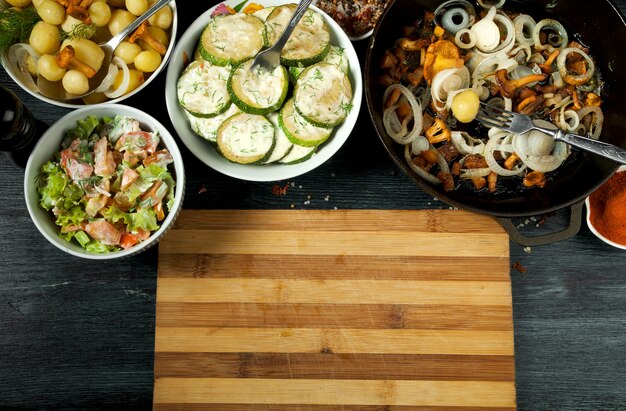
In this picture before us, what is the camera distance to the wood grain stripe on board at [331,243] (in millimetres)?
1864

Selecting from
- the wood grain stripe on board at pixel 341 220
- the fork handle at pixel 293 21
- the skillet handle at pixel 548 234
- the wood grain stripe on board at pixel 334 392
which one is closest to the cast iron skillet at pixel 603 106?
the skillet handle at pixel 548 234

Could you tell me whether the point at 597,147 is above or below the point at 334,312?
above

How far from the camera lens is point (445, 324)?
74.2 inches

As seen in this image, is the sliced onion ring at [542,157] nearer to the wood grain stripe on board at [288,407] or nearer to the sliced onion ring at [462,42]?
the sliced onion ring at [462,42]

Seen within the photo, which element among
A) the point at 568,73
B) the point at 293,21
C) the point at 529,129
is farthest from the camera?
the point at 568,73

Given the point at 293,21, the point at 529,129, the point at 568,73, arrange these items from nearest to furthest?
the point at 293,21
the point at 529,129
the point at 568,73

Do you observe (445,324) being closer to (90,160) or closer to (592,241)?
(592,241)

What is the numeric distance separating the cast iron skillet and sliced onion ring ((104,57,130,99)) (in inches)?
26.6

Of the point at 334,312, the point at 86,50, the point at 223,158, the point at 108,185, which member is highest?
the point at 86,50

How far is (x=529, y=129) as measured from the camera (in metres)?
1.72

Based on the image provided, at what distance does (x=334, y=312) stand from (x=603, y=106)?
1058 mm

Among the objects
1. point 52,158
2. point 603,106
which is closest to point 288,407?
point 52,158

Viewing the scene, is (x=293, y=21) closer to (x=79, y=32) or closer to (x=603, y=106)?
(x=79, y=32)

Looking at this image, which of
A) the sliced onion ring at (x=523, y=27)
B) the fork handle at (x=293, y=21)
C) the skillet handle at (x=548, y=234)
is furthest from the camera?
the sliced onion ring at (x=523, y=27)
